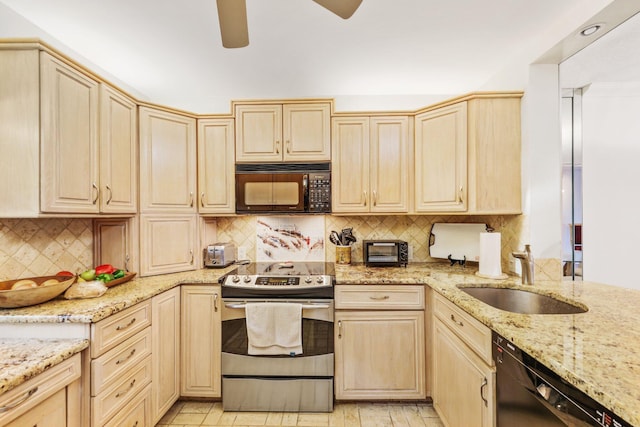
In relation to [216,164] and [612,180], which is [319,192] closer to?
[216,164]

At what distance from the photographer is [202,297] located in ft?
6.65

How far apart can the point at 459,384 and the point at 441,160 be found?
1511mm

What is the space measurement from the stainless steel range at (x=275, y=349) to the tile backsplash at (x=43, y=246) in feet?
3.49

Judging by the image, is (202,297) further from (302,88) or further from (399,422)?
(302,88)

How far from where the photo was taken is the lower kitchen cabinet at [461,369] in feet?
4.11

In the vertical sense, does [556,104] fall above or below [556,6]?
below

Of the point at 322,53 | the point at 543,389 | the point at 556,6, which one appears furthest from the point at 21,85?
the point at 556,6

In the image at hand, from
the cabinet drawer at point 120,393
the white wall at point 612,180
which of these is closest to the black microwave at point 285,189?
the cabinet drawer at point 120,393

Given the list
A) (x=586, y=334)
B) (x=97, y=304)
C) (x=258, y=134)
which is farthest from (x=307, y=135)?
(x=586, y=334)

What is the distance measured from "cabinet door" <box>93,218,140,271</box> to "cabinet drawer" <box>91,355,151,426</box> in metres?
0.72

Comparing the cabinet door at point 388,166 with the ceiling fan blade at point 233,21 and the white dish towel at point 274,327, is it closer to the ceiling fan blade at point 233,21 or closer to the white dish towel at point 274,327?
the white dish towel at point 274,327

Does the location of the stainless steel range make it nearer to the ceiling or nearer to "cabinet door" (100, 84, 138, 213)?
"cabinet door" (100, 84, 138, 213)

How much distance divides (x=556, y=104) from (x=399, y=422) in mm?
2426

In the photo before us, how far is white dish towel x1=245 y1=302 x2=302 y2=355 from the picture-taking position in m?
1.92
